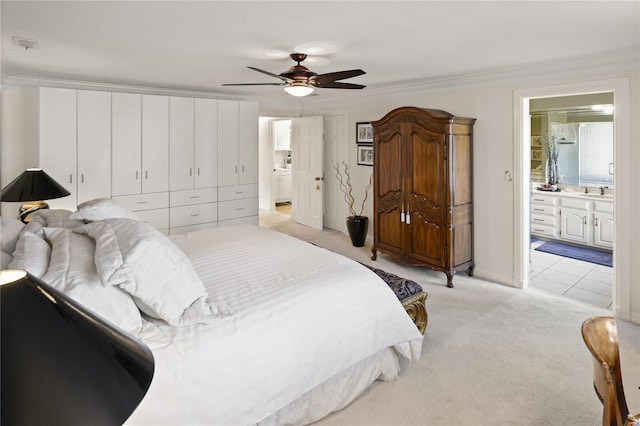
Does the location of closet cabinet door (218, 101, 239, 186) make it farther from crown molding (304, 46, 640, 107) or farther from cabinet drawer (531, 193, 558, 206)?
cabinet drawer (531, 193, 558, 206)

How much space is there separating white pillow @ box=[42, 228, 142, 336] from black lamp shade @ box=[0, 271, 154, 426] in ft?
3.38

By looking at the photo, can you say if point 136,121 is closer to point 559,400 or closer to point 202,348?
point 202,348

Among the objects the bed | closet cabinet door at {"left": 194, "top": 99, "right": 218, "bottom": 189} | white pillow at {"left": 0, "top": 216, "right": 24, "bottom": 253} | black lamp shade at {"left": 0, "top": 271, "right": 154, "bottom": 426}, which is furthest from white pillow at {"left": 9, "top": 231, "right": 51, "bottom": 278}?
closet cabinet door at {"left": 194, "top": 99, "right": 218, "bottom": 189}

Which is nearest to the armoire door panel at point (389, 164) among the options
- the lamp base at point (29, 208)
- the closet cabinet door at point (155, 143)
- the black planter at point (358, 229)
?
the black planter at point (358, 229)

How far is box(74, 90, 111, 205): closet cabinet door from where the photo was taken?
15.1 feet

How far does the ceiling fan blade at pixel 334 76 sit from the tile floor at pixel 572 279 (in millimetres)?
3197

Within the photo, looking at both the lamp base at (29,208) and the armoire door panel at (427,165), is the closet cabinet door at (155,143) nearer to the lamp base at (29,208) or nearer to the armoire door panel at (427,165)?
the lamp base at (29,208)

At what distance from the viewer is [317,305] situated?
88.8 inches

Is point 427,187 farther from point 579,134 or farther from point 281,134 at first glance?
point 281,134

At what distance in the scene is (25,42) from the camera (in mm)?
3014

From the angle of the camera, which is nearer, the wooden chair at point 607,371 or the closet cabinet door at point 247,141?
the wooden chair at point 607,371

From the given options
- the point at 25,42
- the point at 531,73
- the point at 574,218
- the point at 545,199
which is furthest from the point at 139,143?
the point at 574,218

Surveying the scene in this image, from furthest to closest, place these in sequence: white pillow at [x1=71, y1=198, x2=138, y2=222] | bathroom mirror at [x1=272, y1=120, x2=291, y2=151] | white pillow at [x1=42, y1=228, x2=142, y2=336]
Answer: bathroom mirror at [x1=272, y1=120, x2=291, y2=151] < white pillow at [x1=71, y1=198, x2=138, y2=222] < white pillow at [x1=42, y1=228, x2=142, y2=336]

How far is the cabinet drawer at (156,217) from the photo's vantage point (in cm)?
517
